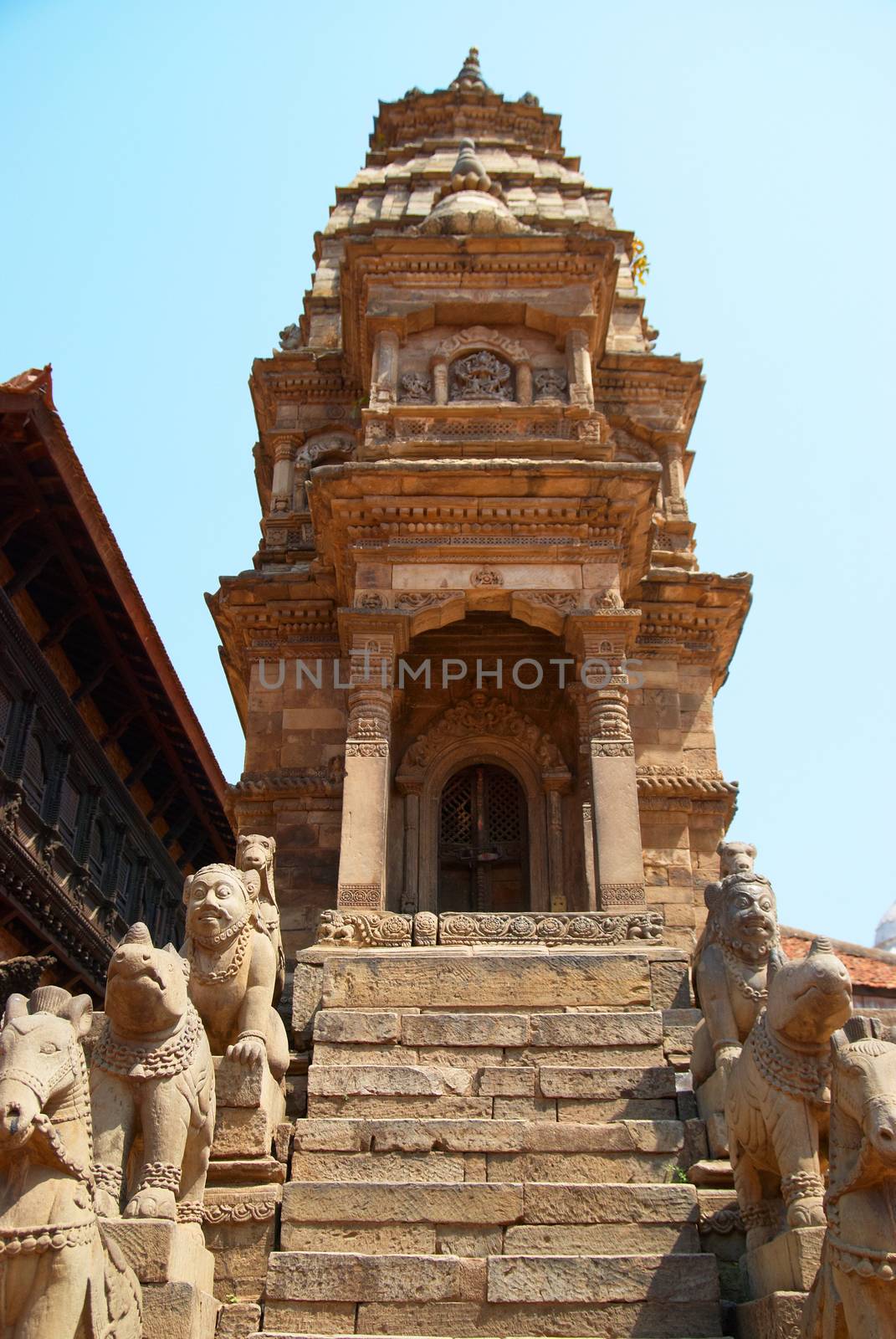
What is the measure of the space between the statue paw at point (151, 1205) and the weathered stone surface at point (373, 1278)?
0.93m

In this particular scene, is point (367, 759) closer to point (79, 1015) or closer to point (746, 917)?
point (746, 917)

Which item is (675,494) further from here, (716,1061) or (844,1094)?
(844,1094)

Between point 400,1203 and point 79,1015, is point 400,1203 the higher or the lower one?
the lower one

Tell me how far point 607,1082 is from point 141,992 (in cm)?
344

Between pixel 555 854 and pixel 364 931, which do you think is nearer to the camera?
pixel 364 931

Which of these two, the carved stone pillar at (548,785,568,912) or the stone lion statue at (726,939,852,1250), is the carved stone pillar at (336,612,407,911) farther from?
the stone lion statue at (726,939,852,1250)

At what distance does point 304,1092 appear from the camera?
29.1 feet

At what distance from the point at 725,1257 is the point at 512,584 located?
759cm

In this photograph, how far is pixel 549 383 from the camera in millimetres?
16078

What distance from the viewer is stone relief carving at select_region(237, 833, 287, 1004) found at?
913cm

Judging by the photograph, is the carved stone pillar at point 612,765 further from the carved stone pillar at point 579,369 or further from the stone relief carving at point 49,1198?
the stone relief carving at point 49,1198

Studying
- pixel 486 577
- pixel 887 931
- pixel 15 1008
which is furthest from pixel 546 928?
pixel 887 931

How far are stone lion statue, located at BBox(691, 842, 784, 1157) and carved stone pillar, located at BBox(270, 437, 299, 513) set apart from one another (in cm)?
1106

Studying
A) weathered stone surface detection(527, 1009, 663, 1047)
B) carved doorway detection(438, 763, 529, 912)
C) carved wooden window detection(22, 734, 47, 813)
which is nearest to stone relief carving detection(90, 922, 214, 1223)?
weathered stone surface detection(527, 1009, 663, 1047)
